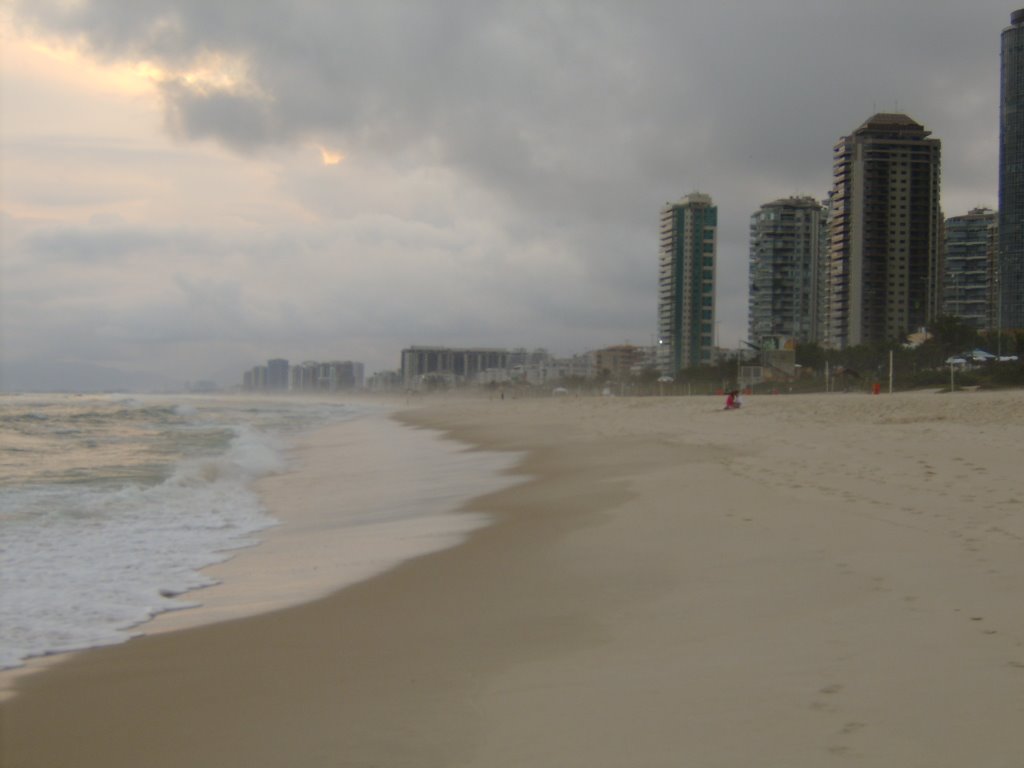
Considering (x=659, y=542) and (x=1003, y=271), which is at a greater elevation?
(x=1003, y=271)

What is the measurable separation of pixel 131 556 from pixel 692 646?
5.03 m

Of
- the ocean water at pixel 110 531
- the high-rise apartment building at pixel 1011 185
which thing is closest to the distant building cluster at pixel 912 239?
the high-rise apartment building at pixel 1011 185

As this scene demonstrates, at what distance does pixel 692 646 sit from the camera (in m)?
3.73

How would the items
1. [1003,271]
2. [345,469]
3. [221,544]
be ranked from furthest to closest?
[1003,271], [345,469], [221,544]

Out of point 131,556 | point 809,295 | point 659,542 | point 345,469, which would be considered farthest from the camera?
point 809,295

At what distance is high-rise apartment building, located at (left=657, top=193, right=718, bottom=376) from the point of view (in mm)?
120125

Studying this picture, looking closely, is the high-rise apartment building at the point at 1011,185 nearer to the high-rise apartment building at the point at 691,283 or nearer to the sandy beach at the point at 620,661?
the high-rise apartment building at the point at 691,283

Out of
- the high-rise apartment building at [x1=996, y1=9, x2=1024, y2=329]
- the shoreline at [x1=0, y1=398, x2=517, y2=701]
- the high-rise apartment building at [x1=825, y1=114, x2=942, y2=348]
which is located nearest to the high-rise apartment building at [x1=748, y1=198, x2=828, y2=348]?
the high-rise apartment building at [x1=825, y1=114, x2=942, y2=348]

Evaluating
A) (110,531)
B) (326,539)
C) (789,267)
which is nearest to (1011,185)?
(789,267)

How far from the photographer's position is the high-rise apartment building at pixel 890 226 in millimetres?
92062

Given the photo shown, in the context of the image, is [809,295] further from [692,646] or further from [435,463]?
[692,646]

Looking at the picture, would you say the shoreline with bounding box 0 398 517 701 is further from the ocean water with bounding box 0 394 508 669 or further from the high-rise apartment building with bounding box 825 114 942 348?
the high-rise apartment building with bounding box 825 114 942 348

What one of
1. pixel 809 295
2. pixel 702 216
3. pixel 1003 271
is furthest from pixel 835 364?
pixel 702 216

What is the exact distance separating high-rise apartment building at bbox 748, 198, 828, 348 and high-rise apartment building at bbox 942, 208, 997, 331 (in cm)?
1530
